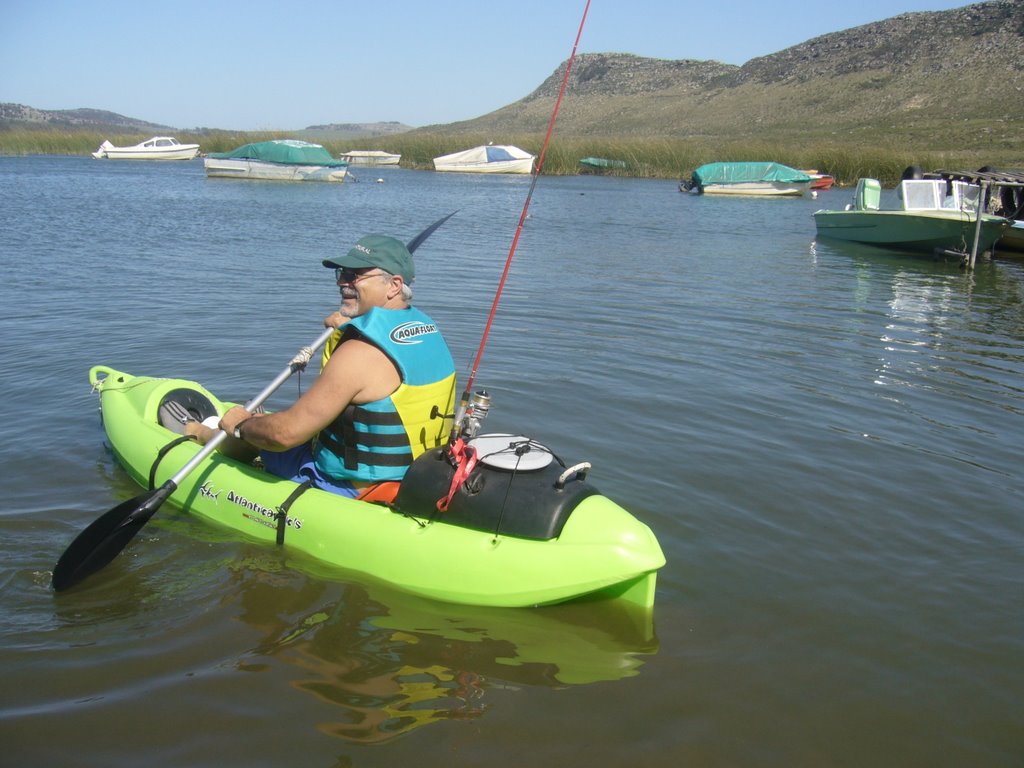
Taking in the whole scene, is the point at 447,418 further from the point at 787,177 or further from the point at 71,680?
the point at 787,177

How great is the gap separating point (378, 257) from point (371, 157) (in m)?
51.7

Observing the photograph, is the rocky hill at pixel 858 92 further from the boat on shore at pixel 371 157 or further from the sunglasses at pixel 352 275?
the sunglasses at pixel 352 275

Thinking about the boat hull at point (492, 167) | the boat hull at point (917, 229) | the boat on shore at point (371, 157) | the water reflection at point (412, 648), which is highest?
the boat on shore at point (371, 157)

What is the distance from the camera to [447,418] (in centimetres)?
427

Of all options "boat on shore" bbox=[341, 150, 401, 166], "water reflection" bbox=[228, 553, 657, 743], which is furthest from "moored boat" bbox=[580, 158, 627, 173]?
"water reflection" bbox=[228, 553, 657, 743]

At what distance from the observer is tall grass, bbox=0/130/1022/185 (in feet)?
122

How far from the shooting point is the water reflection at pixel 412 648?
10.7 feet

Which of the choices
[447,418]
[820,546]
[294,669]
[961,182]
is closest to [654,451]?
[820,546]

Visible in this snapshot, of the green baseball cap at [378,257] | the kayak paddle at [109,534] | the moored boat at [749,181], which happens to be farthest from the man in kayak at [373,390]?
the moored boat at [749,181]

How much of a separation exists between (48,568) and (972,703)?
168 inches

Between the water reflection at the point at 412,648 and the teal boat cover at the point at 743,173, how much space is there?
3474 centimetres

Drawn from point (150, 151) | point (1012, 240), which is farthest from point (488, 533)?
point (150, 151)

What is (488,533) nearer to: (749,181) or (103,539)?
(103,539)

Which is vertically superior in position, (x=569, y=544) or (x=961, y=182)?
(x=961, y=182)
